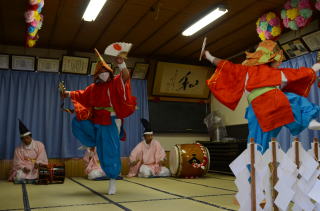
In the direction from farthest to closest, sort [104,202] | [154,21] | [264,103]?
[154,21], [104,202], [264,103]

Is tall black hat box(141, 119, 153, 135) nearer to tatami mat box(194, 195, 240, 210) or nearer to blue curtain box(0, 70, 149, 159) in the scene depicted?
blue curtain box(0, 70, 149, 159)

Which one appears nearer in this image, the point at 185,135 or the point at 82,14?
the point at 82,14

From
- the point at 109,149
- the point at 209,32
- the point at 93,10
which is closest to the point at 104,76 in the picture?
the point at 109,149

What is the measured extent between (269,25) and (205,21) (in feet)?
3.21

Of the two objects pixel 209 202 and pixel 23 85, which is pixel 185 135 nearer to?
pixel 23 85

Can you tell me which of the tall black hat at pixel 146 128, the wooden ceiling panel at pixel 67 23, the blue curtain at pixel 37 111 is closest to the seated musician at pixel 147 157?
the tall black hat at pixel 146 128

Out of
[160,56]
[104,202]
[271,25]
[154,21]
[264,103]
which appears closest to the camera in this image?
[264,103]

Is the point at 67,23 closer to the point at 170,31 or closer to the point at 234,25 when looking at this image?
the point at 170,31

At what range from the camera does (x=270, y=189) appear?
195cm

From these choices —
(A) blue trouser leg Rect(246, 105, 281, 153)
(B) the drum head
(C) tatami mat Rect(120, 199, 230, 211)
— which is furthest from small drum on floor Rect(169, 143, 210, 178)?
(A) blue trouser leg Rect(246, 105, 281, 153)

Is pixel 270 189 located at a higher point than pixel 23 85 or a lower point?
lower

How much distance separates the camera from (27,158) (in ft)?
18.6

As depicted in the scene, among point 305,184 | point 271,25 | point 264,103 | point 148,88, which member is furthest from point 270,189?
point 148,88

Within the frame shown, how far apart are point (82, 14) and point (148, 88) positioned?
2.74 meters
